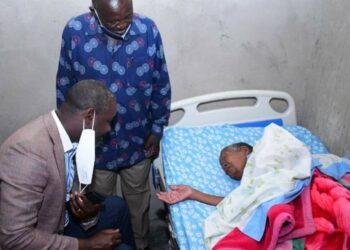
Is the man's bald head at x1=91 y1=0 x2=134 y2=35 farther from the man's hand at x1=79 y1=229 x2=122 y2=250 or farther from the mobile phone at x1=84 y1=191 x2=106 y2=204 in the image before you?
the man's hand at x1=79 y1=229 x2=122 y2=250

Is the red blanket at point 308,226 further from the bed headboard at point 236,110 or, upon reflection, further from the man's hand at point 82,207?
the bed headboard at point 236,110

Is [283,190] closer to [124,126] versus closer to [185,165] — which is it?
[185,165]

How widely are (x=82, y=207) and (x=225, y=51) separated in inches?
50.5

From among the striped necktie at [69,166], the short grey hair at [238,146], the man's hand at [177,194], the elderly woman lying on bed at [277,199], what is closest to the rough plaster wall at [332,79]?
the elderly woman lying on bed at [277,199]

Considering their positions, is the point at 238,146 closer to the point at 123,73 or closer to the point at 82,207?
the point at 123,73

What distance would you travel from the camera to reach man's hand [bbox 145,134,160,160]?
6.47 feet

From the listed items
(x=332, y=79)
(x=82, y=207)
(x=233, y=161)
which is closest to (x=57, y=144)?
(x=82, y=207)

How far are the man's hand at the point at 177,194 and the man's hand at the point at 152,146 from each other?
331 millimetres

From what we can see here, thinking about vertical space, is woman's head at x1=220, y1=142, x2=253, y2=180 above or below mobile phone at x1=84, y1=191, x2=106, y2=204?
below

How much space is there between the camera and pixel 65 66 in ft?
5.60

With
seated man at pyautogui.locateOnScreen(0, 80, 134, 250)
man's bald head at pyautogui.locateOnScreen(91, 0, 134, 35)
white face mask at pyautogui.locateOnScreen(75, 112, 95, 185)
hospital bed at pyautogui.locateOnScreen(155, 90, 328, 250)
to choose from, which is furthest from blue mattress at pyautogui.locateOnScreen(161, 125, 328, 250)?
man's bald head at pyautogui.locateOnScreen(91, 0, 134, 35)

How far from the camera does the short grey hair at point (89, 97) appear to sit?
1.24 metres

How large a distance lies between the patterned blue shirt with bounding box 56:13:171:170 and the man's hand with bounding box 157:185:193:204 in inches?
13.1

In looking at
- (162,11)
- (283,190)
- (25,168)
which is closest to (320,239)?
(283,190)
